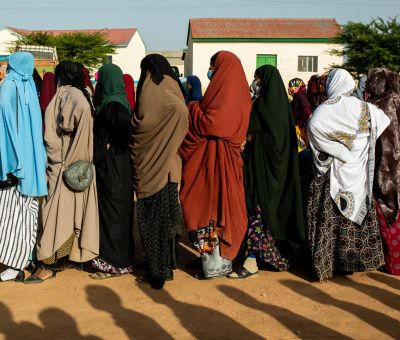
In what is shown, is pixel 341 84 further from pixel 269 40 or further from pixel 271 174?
pixel 269 40

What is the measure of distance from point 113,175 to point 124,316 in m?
1.18

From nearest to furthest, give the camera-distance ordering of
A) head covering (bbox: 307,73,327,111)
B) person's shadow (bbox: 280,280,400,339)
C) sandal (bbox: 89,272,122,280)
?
person's shadow (bbox: 280,280,400,339)
sandal (bbox: 89,272,122,280)
head covering (bbox: 307,73,327,111)

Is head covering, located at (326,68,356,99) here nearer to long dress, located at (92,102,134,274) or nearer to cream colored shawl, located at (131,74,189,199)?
cream colored shawl, located at (131,74,189,199)

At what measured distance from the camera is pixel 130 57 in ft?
139

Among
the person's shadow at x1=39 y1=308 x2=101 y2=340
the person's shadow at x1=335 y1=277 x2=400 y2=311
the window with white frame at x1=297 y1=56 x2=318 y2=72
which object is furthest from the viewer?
the window with white frame at x1=297 y1=56 x2=318 y2=72

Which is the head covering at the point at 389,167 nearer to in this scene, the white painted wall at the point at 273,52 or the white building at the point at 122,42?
the white painted wall at the point at 273,52

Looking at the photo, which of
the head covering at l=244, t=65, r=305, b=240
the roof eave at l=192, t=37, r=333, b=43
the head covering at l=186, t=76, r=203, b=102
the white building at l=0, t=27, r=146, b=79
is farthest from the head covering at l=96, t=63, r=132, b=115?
the white building at l=0, t=27, r=146, b=79

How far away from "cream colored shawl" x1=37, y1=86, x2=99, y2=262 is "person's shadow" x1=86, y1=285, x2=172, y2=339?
365mm

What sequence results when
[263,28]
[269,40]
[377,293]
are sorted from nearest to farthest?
[377,293] < [269,40] < [263,28]

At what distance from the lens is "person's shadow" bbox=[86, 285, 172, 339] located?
3.25 m

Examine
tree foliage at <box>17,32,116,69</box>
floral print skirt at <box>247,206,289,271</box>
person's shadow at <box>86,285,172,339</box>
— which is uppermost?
tree foliage at <box>17,32,116,69</box>

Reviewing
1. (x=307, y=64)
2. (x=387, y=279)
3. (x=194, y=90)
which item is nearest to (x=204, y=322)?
(x=387, y=279)

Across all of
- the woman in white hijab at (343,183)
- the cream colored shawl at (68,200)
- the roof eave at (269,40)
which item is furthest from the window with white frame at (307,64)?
the cream colored shawl at (68,200)

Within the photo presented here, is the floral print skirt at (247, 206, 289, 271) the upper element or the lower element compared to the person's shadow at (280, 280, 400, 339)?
upper
